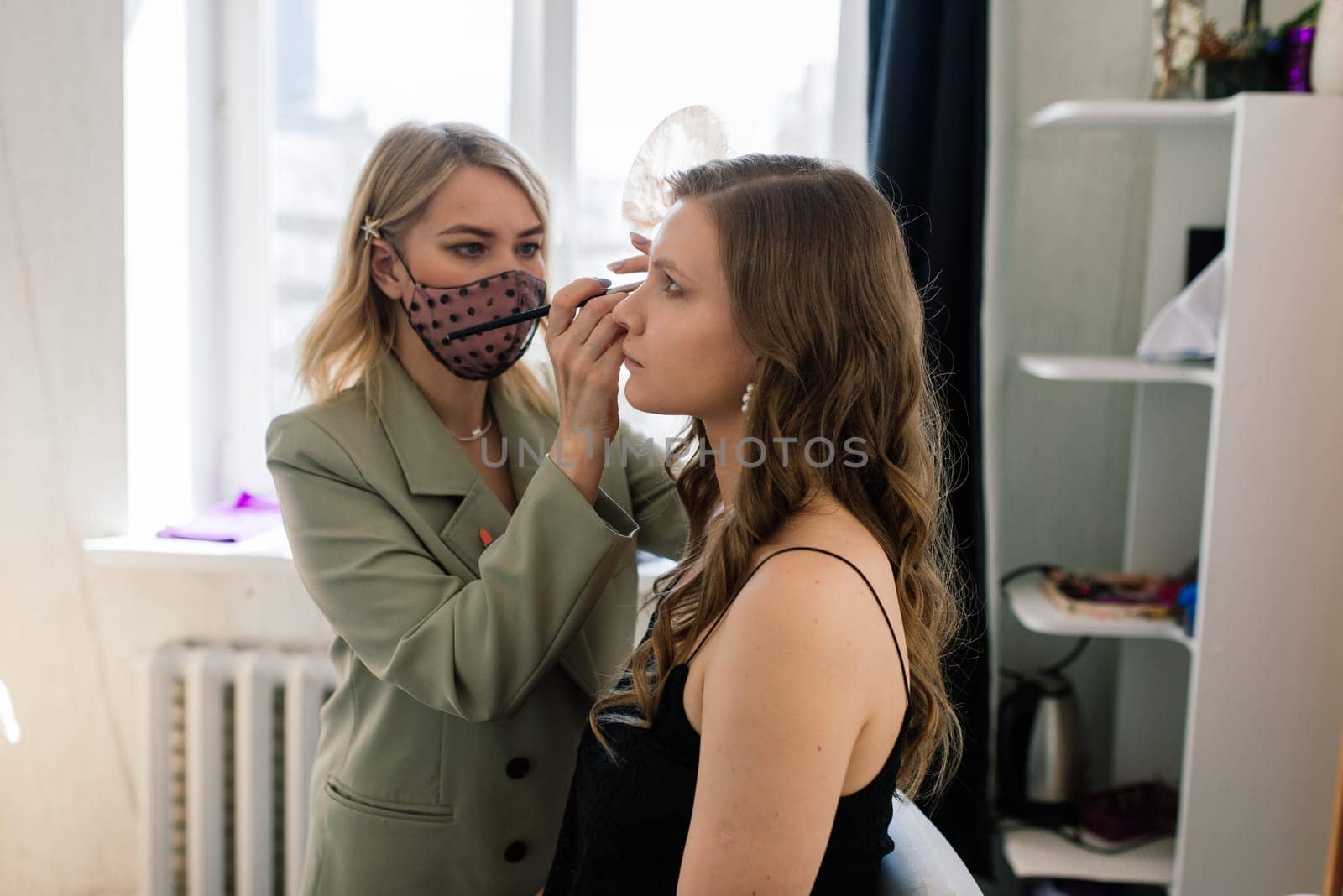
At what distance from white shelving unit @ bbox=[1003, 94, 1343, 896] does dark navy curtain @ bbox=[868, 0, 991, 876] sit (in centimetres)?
12

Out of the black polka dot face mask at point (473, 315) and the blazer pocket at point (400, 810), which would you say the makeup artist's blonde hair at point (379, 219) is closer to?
the black polka dot face mask at point (473, 315)

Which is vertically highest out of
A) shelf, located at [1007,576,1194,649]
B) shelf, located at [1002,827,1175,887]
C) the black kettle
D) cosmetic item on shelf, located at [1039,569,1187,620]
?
cosmetic item on shelf, located at [1039,569,1187,620]

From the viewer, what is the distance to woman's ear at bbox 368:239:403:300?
4.86ft

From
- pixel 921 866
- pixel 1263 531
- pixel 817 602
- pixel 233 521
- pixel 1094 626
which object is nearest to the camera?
pixel 817 602

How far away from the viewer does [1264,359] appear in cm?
182

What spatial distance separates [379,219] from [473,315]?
19 centimetres

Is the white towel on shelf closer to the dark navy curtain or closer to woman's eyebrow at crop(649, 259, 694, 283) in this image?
the dark navy curtain

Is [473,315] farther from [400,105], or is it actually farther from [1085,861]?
[1085,861]

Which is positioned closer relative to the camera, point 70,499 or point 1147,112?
point 1147,112

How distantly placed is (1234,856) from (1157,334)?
0.89 metres

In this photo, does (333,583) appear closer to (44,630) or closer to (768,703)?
(768,703)

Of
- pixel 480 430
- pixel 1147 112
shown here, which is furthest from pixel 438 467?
pixel 1147 112

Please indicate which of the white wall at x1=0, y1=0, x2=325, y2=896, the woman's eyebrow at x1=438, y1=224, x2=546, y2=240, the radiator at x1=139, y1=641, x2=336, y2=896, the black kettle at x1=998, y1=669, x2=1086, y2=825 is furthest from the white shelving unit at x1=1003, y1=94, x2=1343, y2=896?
the white wall at x1=0, y1=0, x2=325, y2=896

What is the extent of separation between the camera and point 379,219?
58.2 inches
